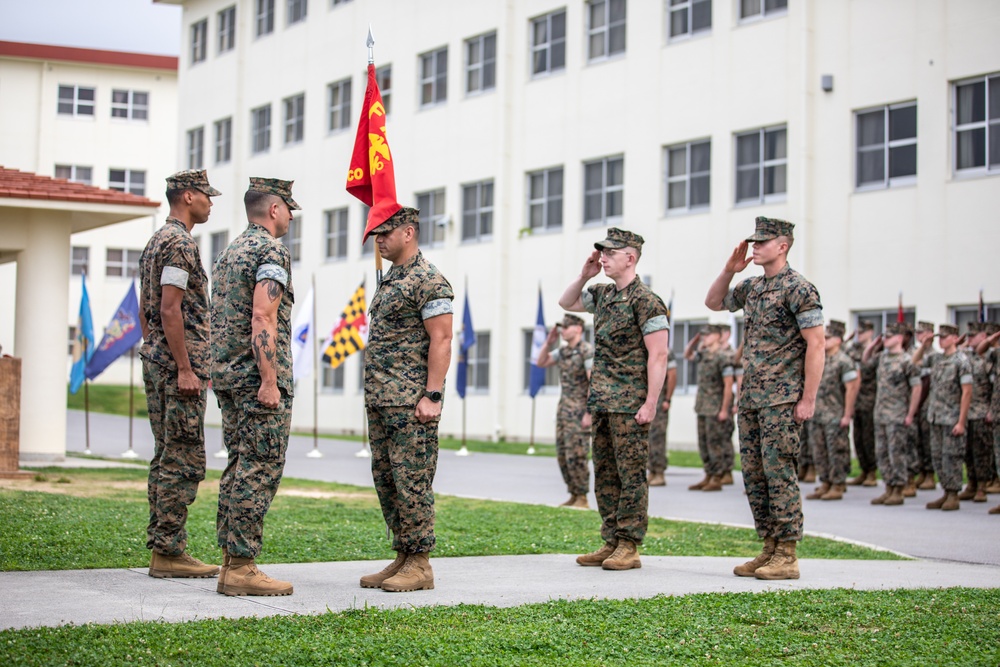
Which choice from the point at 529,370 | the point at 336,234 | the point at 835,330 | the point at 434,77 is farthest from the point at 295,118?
the point at 835,330

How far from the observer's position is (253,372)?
7.61 metres

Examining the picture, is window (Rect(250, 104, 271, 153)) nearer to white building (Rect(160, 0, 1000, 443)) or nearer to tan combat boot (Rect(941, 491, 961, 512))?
white building (Rect(160, 0, 1000, 443))

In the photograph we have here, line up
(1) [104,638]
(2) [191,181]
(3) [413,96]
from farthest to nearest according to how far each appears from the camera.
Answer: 1. (3) [413,96]
2. (2) [191,181]
3. (1) [104,638]

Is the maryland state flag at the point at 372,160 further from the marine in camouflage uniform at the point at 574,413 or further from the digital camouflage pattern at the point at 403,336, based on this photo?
the marine in camouflage uniform at the point at 574,413

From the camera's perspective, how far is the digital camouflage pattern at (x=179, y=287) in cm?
841

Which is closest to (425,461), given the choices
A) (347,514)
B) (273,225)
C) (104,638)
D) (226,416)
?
(226,416)

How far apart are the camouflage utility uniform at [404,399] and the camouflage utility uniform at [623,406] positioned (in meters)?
1.65

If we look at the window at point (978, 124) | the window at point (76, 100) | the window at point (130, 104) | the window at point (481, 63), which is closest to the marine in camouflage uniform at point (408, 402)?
the window at point (978, 124)

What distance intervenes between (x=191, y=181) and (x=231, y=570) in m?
2.79

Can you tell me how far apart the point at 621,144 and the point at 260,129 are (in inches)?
713

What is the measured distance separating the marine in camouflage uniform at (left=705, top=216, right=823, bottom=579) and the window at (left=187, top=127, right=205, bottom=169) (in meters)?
41.0

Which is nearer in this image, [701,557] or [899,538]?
[701,557]

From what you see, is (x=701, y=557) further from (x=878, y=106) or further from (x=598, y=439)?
(x=878, y=106)

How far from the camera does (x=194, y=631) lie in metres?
6.12
